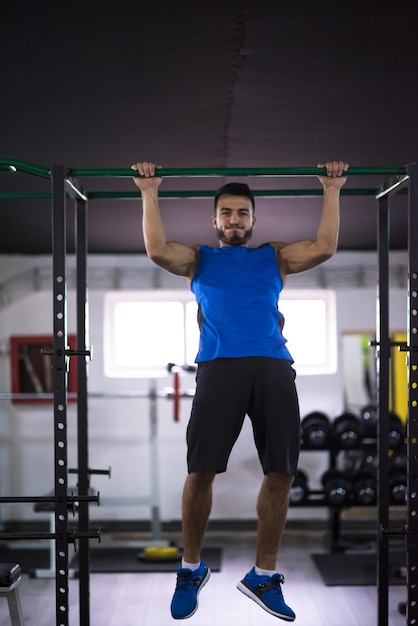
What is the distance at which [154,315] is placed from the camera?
633 cm

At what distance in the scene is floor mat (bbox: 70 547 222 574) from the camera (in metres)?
5.22

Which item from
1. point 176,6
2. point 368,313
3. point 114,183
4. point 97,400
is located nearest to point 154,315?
→ point 97,400

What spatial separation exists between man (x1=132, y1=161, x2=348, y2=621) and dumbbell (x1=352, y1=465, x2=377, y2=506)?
2921mm

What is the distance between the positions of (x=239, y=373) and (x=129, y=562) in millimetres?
3279

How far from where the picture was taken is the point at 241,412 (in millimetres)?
2656

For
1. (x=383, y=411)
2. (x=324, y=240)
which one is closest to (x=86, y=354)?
(x=324, y=240)

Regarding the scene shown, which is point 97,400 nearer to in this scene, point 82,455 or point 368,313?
point 368,313

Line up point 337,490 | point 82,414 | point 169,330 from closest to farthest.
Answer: point 82,414, point 337,490, point 169,330

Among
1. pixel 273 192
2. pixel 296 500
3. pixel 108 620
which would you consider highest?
pixel 273 192

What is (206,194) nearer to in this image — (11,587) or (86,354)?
(86,354)

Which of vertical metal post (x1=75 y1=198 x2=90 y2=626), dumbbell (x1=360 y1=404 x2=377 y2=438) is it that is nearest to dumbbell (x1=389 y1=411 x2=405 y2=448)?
dumbbell (x1=360 y1=404 x2=377 y2=438)

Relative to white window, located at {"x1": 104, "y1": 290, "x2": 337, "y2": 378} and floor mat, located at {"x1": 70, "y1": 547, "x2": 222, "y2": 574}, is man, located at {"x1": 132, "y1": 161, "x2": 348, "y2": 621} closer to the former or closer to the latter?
floor mat, located at {"x1": 70, "y1": 547, "x2": 222, "y2": 574}

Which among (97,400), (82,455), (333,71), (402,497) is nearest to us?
(333,71)

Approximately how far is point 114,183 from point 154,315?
2478mm
